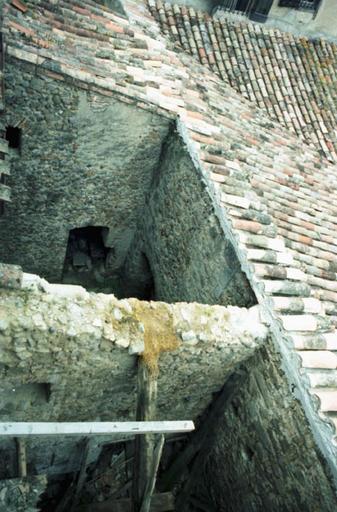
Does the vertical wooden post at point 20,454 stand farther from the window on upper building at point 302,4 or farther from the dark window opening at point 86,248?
the window on upper building at point 302,4

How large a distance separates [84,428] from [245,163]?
16.8ft

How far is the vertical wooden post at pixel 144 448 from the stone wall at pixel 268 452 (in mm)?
1342

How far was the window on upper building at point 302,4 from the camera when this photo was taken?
9.57 m

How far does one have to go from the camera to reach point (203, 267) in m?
6.11

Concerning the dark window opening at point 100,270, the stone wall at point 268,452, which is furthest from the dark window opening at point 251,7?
the stone wall at point 268,452

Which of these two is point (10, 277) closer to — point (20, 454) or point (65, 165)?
point (20, 454)

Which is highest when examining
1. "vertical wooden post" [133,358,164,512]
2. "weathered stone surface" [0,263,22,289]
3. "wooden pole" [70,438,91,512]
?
"weathered stone surface" [0,263,22,289]

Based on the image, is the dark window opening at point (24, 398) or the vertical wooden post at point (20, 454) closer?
the vertical wooden post at point (20, 454)

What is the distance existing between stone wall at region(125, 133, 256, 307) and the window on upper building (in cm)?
540

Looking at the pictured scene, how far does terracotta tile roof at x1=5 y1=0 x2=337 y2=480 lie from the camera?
451 cm

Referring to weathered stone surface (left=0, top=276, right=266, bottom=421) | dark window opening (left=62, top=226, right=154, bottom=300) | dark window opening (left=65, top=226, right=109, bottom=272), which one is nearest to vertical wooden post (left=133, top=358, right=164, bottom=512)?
weathered stone surface (left=0, top=276, right=266, bottom=421)

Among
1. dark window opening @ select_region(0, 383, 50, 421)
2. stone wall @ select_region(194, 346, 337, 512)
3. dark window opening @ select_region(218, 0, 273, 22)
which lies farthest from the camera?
dark window opening @ select_region(218, 0, 273, 22)

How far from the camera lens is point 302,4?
31.9 feet

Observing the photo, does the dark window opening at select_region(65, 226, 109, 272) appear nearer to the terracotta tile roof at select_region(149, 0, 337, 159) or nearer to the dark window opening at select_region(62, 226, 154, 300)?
the dark window opening at select_region(62, 226, 154, 300)
